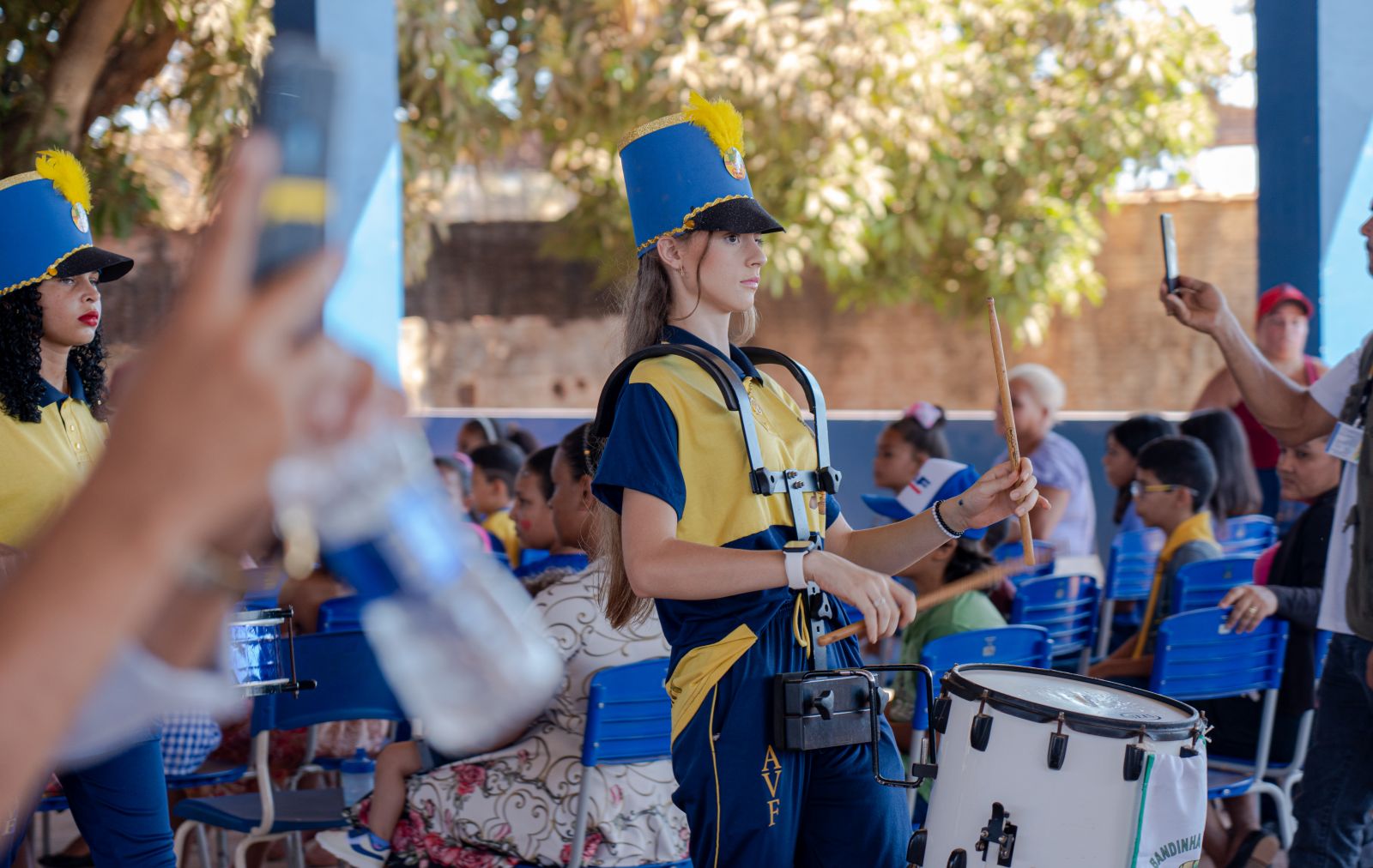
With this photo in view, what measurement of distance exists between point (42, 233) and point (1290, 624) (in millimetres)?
3444

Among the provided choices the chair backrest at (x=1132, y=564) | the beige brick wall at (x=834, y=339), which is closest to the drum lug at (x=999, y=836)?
the chair backrest at (x=1132, y=564)

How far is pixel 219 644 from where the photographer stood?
0.94 meters

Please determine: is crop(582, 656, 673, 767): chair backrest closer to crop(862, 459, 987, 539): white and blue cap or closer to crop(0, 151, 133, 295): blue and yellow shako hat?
crop(862, 459, 987, 539): white and blue cap

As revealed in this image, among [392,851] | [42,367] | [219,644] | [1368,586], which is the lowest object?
[392,851]

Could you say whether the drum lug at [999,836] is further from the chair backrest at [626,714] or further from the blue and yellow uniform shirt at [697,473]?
the chair backrest at [626,714]

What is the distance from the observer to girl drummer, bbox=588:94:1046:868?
2129 millimetres

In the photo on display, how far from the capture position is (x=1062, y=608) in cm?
452

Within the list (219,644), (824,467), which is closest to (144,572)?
(219,644)

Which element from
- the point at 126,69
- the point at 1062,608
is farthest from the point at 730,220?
the point at 126,69

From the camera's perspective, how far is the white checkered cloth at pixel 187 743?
348 cm

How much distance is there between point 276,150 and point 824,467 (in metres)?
1.70

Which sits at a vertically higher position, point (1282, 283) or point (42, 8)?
point (42, 8)

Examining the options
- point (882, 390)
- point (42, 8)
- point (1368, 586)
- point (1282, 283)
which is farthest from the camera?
point (882, 390)

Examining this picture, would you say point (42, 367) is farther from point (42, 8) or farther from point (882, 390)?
point (882, 390)
